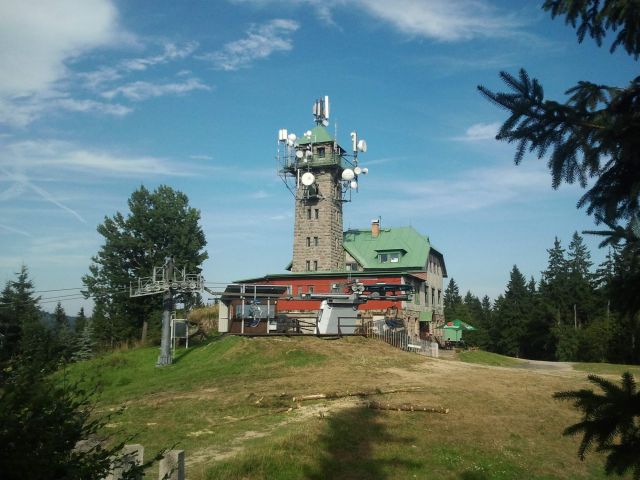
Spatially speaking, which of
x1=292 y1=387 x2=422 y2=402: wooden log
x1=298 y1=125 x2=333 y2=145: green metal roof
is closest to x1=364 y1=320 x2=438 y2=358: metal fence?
x1=292 y1=387 x2=422 y2=402: wooden log

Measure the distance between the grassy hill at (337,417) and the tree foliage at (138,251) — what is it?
21586 mm

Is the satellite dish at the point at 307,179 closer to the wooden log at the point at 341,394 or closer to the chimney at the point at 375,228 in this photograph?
the chimney at the point at 375,228

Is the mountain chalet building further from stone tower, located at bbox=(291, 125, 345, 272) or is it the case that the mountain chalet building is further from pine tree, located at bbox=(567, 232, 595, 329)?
pine tree, located at bbox=(567, 232, 595, 329)

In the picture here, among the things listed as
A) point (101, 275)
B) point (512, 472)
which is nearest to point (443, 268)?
point (101, 275)

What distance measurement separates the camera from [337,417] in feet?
59.9

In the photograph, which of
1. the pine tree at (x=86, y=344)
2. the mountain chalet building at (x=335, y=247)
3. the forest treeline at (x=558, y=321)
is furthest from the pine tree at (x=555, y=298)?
the pine tree at (x=86, y=344)

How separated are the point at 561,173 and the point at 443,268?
209 feet

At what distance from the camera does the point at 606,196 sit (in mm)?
5895

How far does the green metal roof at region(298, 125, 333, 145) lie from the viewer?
2293 inches

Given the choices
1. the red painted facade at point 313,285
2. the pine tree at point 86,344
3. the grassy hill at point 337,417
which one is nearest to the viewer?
the grassy hill at point 337,417

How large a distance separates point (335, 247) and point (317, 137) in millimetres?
12192

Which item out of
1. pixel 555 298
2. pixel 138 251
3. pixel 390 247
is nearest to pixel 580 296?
pixel 555 298

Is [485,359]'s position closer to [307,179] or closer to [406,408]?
[307,179]

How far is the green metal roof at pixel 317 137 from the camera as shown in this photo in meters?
58.2
